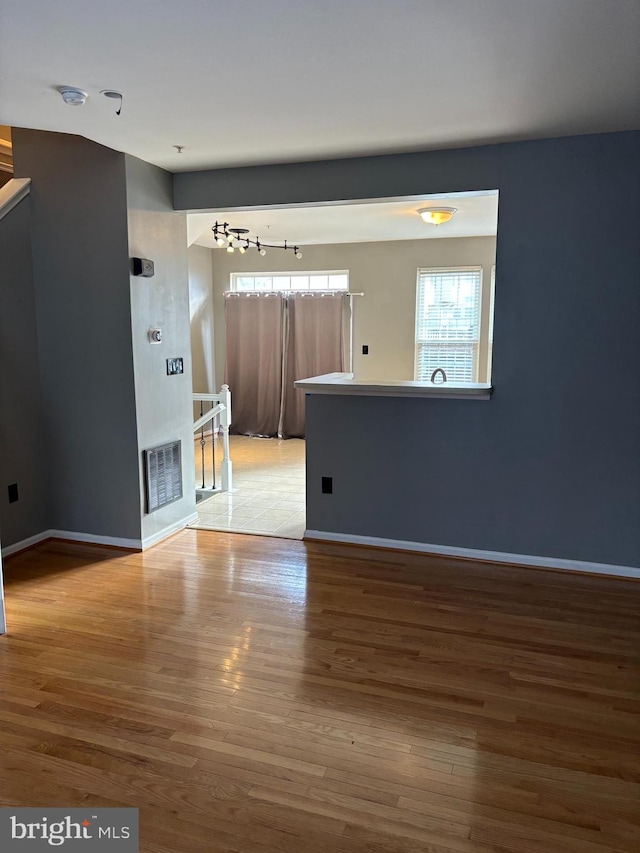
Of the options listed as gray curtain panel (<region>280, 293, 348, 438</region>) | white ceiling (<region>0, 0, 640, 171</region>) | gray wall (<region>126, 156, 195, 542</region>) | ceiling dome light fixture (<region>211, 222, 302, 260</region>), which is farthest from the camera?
gray curtain panel (<region>280, 293, 348, 438</region>)

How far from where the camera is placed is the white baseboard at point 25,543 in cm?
382

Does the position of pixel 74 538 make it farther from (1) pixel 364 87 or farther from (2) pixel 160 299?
(1) pixel 364 87

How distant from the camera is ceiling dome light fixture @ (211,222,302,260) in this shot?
19.1 ft

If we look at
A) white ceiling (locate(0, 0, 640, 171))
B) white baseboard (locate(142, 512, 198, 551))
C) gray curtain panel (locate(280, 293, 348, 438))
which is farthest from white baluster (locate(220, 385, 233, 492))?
white ceiling (locate(0, 0, 640, 171))

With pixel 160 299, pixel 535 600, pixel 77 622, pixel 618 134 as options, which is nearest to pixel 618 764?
pixel 535 600

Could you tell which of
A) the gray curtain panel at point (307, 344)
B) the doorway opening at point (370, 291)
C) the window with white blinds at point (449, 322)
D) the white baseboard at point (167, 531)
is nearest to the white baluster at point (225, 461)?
the doorway opening at point (370, 291)

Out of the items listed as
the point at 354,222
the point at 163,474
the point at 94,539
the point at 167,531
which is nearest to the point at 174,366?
the point at 163,474

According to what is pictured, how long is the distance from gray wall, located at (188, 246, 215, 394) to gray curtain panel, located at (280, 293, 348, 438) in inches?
43.4

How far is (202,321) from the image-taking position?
26.1 feet

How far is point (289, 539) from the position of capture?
161 inches

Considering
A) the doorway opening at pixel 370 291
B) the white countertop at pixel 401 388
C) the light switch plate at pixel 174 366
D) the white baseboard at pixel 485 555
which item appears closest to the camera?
the white baseboard at pixel 485 555

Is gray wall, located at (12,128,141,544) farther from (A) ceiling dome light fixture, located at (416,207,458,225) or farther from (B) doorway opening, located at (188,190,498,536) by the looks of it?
(A) ceiling dome light fixture, located at (416,207,458,225)

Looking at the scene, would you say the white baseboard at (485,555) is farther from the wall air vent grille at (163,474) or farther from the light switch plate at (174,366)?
the light switch plate at (174,366)

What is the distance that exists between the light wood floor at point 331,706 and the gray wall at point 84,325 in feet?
2.09
